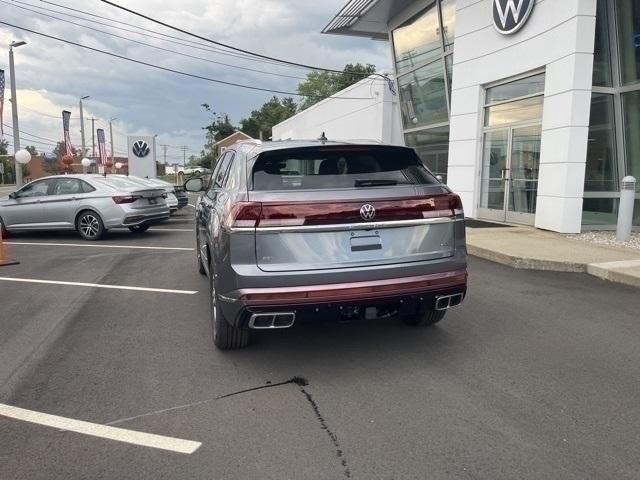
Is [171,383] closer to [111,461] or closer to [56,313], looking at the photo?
[111,461]

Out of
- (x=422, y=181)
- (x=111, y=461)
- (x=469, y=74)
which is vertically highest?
(x=469, y=74)

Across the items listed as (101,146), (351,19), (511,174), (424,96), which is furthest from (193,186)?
(101,146)

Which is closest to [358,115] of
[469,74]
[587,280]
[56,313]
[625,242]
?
[469,74]

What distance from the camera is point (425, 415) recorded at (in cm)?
346

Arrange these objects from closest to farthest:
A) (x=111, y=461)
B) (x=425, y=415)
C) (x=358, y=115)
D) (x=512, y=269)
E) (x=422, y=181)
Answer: (x=111, y=461) → (x=425, y=415) → (x=422, y=181) → (x=512, y=269) → (x=358, y=115)

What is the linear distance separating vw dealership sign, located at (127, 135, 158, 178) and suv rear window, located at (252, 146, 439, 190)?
23.2 meters

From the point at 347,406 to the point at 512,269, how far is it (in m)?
5.28

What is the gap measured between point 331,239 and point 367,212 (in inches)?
12.8

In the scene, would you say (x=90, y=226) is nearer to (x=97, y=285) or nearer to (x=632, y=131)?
(x=97, y=285)

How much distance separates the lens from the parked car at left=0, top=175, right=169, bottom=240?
1166 cm

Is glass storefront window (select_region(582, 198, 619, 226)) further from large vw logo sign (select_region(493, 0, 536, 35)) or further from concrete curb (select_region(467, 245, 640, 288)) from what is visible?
large vw logo sign (select_region(493, 0, 536, 35))

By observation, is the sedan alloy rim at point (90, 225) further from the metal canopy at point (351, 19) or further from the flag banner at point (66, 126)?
the flag banner at point (66, 126)

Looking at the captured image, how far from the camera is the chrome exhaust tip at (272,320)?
381cm

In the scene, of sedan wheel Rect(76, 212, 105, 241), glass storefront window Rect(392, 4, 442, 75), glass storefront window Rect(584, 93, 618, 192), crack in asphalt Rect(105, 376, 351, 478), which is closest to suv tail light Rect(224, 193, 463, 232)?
crack in asphalt Rect(105, 376, 351, 478)
